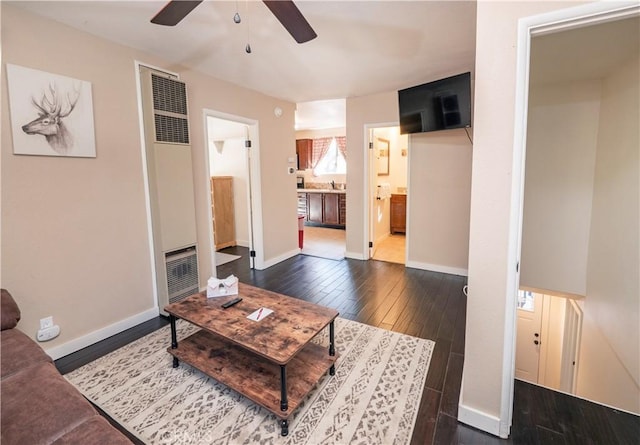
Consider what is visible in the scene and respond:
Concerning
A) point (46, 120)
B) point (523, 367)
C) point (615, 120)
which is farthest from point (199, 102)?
point (523, 367)

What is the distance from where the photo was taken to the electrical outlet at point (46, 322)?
2127mm

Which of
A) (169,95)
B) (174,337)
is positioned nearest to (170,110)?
(169,95)

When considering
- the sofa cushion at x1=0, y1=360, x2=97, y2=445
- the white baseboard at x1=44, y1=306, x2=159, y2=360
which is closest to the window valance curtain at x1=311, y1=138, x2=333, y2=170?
the white baseboard at x1=44, y1=306, x2=159, y2=360

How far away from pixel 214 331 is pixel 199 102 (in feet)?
8.15

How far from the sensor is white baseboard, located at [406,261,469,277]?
3890 millimetres

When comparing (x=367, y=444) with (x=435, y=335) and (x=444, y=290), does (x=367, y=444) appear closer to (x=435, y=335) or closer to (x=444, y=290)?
(x=435, y=335)

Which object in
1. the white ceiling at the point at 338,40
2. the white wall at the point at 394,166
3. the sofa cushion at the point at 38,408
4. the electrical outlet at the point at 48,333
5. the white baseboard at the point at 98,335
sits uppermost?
the white ceiling at the point at 338,40

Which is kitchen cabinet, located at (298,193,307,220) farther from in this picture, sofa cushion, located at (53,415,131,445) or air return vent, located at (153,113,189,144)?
sofa cushion, located at (53,415,131,445)

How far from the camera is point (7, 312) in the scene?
5.65 feet

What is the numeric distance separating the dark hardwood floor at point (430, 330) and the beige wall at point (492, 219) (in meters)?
0.17

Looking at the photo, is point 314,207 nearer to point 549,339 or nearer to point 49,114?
point 549,339

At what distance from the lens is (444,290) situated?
11.2ft

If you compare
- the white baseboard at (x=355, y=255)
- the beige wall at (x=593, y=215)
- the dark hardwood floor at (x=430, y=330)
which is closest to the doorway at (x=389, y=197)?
the white baseboard at (x=355, y=255)

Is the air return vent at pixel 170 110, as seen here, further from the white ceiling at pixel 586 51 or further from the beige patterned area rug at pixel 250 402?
the white ceiling at pixel 586 51
